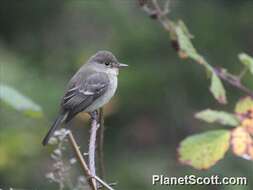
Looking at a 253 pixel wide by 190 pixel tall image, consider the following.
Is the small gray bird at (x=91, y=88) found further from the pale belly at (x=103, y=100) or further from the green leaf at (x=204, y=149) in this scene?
the green leaf at (x=204, y=149)

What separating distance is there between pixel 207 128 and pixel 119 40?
48.7 inches

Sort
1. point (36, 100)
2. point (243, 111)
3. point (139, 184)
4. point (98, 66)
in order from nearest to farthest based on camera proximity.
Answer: point (243, 111) < point (98, 66) < point (139, 184) < point (36, 100)

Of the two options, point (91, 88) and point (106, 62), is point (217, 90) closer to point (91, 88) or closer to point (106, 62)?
point (91, 88)

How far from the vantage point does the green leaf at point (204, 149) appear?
8.82 feet

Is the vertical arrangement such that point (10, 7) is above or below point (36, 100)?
above

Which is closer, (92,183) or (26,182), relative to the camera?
(92,183)

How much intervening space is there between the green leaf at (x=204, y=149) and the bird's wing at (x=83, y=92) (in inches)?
44.3

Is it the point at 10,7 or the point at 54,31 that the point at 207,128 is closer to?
the point at 54,31

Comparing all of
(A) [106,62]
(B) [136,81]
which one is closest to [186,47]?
(A) [106,62]

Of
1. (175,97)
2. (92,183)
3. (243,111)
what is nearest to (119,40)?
(175,97)

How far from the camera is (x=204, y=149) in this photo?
2.71m

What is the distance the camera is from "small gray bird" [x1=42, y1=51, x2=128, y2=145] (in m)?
3.77

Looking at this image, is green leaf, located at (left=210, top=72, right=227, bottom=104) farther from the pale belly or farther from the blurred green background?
the blurred green background

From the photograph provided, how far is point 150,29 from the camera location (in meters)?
6.29
